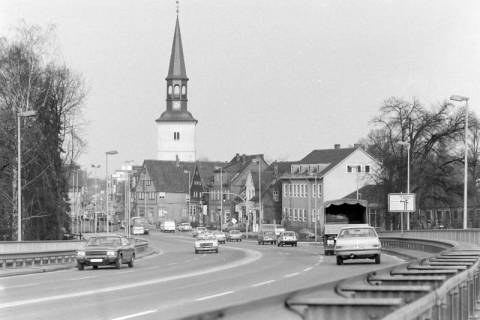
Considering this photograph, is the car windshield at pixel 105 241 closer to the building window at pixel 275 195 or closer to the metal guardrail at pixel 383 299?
the metal guardrail at pixel 383 299

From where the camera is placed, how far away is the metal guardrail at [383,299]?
22.4 ft

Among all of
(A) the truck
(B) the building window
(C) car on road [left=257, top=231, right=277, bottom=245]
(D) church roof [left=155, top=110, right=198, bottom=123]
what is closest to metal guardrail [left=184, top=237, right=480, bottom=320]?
(A) the truck

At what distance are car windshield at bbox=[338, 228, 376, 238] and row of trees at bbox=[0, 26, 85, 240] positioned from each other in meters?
29.6

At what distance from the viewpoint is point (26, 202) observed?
230 ft

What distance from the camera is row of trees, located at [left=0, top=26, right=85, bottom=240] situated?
66938 millimetres

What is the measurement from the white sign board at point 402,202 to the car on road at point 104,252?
123 feet

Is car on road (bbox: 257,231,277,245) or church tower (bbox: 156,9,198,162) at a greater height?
church tower (bbox: 156,9,198,162)

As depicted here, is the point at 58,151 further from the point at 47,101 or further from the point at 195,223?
the point at 195,223

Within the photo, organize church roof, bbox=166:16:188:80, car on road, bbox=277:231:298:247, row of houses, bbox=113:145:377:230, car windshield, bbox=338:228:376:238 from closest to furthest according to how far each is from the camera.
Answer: car windshield, bbox=338:228:376:238 < car on road, bbox=277:231:298:247 < row of houses, bbox=113:145:377:230 < church roof, bbox=166:16:188:80

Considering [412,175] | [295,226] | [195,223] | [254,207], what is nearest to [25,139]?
[412,175]

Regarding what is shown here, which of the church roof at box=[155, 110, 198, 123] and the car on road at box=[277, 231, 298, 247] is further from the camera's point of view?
the church roof at box=[155, 110, 198, 123]

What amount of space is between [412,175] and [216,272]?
68703mm

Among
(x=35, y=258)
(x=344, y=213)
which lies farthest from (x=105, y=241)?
(x=344, y=213)

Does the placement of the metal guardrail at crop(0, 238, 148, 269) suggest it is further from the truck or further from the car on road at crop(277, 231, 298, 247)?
the car on road at crop(277, 231, 298, 247)
